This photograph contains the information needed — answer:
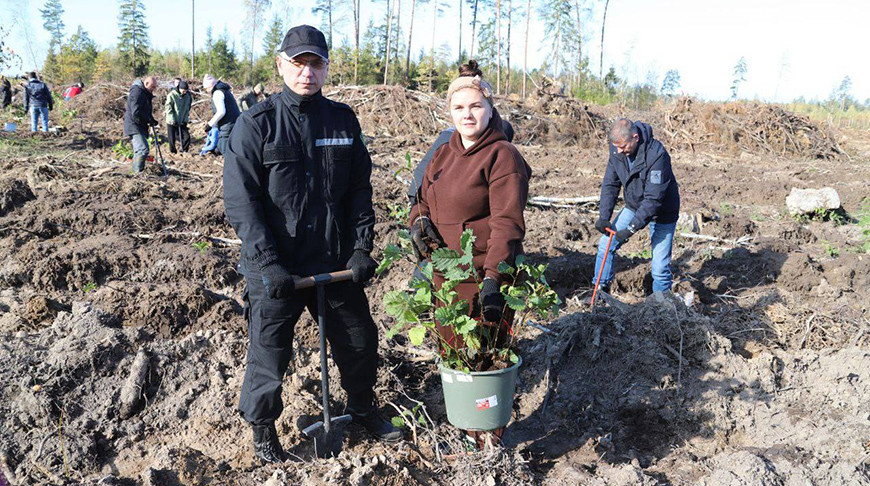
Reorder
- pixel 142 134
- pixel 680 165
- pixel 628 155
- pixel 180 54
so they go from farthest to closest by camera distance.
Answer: pixel 180 54 → pixel 680 165 → pixel 142 134 → pixel 628 155

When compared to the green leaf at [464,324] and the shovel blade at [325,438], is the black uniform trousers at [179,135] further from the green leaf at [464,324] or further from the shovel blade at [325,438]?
the green leaf at [464,324]

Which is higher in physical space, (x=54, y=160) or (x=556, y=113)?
(x=556, y=113)

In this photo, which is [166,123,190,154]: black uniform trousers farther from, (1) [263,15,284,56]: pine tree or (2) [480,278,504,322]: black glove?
(1) [263,15,284,56]: pine tree

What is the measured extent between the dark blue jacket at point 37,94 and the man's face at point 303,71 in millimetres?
15966

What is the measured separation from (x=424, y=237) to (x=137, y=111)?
8527 millimetres

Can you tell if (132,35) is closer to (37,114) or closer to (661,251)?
(37,114)

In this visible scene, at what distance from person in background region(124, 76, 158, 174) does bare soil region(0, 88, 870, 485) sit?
8.25ft

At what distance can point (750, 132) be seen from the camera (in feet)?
61.1

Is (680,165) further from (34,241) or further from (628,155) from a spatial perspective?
(34,241)

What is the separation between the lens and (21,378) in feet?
11.3

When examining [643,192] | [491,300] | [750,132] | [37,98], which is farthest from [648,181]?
[37,98]

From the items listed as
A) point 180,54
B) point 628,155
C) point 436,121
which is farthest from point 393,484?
point 180,54

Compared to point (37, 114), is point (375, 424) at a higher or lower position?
lower

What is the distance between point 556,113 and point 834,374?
16.8 metres
